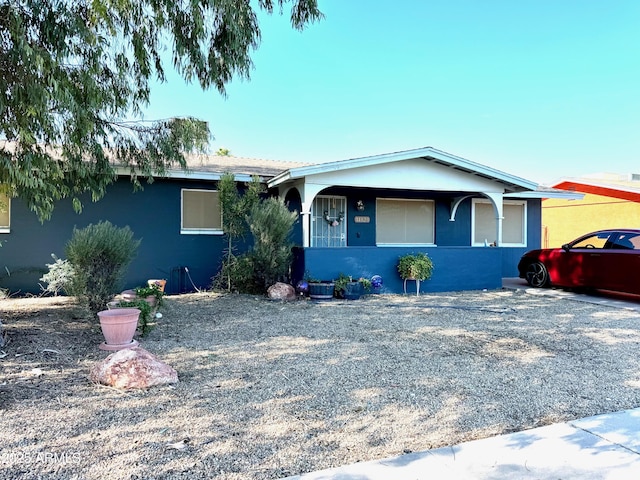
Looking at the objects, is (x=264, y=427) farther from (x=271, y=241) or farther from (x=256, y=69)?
(x=271, y=241)

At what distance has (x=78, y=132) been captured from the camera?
16.9ft

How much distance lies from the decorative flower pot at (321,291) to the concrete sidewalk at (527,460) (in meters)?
5.87

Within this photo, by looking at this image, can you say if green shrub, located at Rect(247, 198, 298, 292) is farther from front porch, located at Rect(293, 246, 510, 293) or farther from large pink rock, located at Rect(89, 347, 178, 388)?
large pink rock, located at Rect(89, 347, 178, 388)

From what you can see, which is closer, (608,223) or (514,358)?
(514,358)

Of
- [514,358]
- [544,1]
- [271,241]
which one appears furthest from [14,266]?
[544,1]

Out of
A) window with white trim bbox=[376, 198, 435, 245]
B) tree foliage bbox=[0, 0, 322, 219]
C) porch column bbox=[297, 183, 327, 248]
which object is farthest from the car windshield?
tree foliage bbox=[0, 0, 322, 219]

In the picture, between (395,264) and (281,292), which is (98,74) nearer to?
(281,292)

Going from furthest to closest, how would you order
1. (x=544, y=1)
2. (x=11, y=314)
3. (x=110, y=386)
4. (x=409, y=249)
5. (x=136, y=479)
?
1. (x=544, y=1)
2. (x=409, y=249)
3. (x=11, y=314)
4. (x=110, y=386)
5. (x=136, y=479)

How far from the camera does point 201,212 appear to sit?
10211mm

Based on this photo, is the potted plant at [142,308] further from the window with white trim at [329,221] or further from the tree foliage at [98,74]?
the window with white trim at [329,221]

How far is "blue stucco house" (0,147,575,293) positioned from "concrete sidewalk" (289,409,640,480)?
6411mm

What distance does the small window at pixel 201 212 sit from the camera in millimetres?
10070

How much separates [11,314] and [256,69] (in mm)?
5462

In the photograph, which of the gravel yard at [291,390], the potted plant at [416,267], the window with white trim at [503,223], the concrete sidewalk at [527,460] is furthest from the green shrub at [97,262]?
the window with white trim at [503,223]
